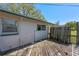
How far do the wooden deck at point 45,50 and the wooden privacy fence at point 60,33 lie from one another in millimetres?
567

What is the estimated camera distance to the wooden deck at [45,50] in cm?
664

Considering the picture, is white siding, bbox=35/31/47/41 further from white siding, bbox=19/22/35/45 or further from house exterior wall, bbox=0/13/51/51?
white siding, bbox=19/22/35/45

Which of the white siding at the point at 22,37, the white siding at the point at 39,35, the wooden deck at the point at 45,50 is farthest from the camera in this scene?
the white siding at the point at 39,35

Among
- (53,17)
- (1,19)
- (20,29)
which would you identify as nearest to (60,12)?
(53,17)

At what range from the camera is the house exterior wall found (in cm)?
672

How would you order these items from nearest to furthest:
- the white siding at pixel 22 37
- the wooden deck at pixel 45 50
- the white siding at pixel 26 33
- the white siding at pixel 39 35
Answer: the wooden deck at pixel 45 50
the white siding at pixel 22 37
the white siding at pixel 26 33
the white siding at pixel 39 35

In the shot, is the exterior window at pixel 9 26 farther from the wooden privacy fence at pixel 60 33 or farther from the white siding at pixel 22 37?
the wooden privacy fence at pixel 60 33

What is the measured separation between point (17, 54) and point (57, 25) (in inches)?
85.2

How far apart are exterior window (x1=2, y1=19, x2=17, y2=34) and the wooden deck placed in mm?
854

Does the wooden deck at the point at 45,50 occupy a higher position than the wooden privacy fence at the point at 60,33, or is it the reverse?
the wooden privacy fence at the point at 60,33

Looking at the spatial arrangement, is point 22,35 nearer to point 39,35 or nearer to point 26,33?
point 26,33

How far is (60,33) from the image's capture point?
27.5 feet

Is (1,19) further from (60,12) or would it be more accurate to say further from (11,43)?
(60,12)

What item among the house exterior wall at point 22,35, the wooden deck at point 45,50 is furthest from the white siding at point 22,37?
the wooden deck at point 45,50
